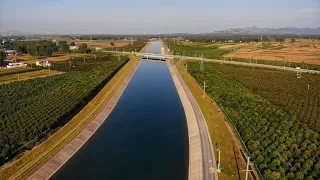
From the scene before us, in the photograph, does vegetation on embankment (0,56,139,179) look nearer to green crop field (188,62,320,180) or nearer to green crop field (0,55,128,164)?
green crop field (0,55,128,164)

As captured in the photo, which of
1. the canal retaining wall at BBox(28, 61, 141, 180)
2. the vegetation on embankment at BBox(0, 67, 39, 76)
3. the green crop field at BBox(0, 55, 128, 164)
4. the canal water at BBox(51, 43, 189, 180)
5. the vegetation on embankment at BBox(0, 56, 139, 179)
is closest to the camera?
the vegetation on embankment at BBox(0, 56, 139, 179)

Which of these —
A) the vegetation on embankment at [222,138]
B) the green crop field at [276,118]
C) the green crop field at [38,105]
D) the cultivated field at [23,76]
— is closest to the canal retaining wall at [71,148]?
the green crop field at [38,105]

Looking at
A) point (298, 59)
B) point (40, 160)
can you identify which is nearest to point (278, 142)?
point (40, 160)

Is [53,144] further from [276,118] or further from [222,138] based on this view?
[276,118]

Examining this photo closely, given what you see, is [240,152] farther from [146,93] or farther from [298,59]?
[298,59]

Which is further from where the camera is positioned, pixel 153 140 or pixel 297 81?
pixel 297 81

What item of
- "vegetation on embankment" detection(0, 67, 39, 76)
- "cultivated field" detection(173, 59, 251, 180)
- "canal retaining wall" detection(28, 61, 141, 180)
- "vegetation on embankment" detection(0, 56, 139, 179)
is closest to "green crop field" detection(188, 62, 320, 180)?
"cultivated field" detection(173, 59, 251, 180)

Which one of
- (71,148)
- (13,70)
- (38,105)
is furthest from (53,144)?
(13,70)

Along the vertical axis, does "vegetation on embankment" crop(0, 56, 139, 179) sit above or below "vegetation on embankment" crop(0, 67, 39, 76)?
below
